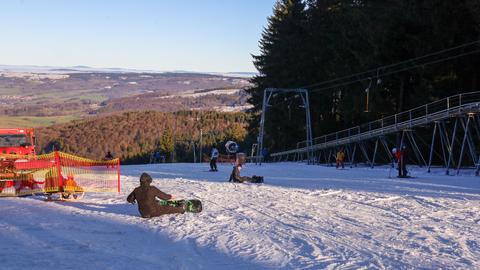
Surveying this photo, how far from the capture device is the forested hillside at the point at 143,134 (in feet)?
385

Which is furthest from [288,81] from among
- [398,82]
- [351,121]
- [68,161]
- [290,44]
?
[68,161]

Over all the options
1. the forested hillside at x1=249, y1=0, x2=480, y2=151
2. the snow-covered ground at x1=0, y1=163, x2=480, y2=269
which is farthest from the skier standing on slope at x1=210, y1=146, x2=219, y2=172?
the forested hillside at x1=249, y1=0, x2=480, y2=151

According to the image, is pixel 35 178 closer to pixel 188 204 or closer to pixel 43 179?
pixel 43 179

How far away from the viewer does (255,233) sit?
1235cm

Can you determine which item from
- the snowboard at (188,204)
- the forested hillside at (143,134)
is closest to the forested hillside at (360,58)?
the snowboard at (188,204)

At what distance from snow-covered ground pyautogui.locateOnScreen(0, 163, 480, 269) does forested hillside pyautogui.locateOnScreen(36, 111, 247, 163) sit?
89991mm

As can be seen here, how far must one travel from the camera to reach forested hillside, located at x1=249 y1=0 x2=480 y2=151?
3934 centimetres

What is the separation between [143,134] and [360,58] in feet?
Answer: 327

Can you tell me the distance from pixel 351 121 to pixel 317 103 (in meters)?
8.00

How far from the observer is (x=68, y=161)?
86.7 feet

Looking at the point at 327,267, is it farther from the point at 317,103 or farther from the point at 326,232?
the point at 317,103

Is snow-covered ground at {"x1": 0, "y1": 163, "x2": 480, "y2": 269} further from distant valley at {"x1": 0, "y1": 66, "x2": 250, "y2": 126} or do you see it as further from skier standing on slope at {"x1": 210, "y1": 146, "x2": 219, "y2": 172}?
distant valley at {"x1": 0, "y1": 66, "x2": 250, "y2": 126}

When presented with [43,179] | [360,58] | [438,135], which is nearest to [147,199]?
[43,179]

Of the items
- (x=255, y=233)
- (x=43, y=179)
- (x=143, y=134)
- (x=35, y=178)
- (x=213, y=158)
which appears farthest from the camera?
(x=143, y=134)
